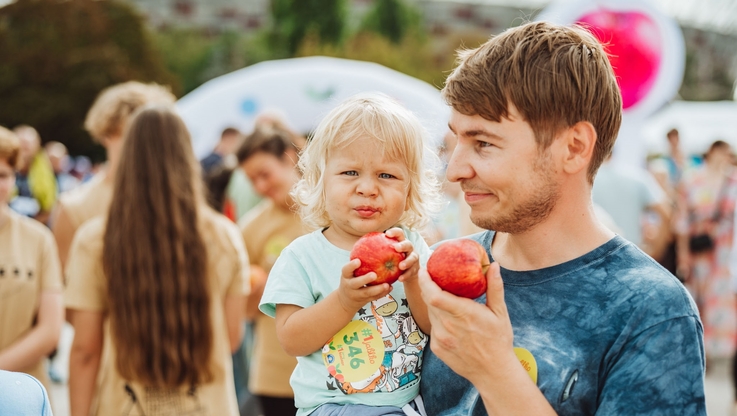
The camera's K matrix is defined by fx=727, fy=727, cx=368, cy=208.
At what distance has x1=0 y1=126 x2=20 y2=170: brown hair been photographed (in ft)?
12.7

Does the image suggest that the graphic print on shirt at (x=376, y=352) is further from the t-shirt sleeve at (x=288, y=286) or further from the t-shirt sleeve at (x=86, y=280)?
the t-shirt sleeve at (x=86, y=280)

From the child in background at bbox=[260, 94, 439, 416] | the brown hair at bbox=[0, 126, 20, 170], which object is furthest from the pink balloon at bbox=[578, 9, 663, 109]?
the child in background at bbox=[260, 94, 439, 416]

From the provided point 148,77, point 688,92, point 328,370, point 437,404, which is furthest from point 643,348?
point 688,92

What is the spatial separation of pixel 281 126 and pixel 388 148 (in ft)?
12.2

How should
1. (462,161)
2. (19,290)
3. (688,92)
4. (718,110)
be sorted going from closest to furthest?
(462,161) → (19,290) → (718,110) → (688,92)

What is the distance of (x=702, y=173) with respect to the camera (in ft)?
30.5

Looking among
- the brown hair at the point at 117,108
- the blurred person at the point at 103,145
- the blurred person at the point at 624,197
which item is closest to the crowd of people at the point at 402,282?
the blurred person at the point at 103,145

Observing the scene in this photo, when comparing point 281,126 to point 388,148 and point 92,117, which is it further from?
point 388,148

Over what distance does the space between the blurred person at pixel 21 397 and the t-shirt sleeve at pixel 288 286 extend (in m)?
0.65

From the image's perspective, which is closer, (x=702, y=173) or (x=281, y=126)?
(x=281, y=126)

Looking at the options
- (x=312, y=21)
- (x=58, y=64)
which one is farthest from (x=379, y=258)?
(x=312, y=21)

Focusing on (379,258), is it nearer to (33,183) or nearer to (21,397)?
(21,397)

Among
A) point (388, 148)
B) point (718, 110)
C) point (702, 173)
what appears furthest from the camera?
point (718, 110)

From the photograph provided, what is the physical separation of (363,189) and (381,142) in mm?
165
